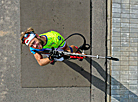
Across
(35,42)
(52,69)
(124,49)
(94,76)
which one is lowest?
(94,76)

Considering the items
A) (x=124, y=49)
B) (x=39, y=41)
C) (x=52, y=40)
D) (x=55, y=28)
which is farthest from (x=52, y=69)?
(x=124, y=49)

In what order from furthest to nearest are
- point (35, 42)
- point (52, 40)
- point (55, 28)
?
point (55, 28)
point (52, 40)
point (35, 42)

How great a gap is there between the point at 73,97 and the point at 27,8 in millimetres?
3106

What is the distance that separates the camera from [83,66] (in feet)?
12.7

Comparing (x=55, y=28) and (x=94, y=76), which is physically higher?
(x=55, y=28)

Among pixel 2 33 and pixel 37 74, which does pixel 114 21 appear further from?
pixel 2 33

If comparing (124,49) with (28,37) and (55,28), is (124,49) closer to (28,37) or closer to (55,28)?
(55,28)

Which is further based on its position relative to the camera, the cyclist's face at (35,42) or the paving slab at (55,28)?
the paving slab at (55,28)

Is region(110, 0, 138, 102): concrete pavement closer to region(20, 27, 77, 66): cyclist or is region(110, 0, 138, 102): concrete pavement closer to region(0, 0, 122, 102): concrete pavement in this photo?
region(0, 0, 122, 102): concrete pavement

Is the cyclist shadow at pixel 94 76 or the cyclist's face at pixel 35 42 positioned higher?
the cyclist's face at pixel 35 42

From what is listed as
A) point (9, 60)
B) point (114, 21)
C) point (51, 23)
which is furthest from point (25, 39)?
point (114, 21)

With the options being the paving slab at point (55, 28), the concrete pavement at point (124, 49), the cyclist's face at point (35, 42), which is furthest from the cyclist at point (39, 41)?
the concrete pavement at point (124, 49)

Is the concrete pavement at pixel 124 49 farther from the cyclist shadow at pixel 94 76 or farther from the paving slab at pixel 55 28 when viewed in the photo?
the paving slab at pixel 55 28

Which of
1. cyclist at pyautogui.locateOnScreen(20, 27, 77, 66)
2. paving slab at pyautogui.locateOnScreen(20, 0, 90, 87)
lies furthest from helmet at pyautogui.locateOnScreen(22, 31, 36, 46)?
paving slab at pyautogui.locateOnScreen(20, 0, 90, 87)
